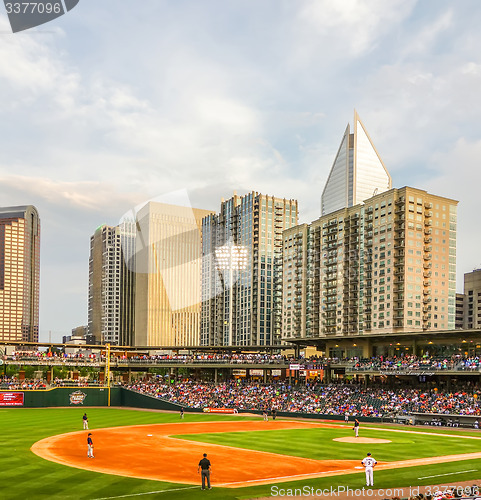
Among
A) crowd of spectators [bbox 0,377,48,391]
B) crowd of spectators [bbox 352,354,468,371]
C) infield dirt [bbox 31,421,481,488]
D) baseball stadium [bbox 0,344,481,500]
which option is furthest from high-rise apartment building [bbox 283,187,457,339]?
infield dirt [bbox 31,421,481,488]

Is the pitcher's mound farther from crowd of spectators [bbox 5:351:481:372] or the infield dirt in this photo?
crowd of spectators [bbox 5:351:481:372]

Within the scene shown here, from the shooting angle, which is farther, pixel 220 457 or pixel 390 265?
pixel 390 265

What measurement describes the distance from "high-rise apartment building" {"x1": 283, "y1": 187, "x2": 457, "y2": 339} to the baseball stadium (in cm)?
3610

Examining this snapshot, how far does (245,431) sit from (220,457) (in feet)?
58.4

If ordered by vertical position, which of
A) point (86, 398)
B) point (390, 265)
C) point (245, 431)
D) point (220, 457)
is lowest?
point (86, 398)

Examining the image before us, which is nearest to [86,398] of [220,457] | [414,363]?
[414,363]

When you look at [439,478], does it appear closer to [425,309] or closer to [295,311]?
[425,309]

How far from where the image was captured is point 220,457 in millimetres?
40438

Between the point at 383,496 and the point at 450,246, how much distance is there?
131572mm

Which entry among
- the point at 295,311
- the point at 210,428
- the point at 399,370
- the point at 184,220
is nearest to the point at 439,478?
the point at 210,428

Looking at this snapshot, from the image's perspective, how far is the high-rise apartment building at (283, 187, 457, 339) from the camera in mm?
142250

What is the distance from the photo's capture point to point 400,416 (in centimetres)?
6700

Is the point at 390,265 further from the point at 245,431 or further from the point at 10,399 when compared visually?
the point at 245,431

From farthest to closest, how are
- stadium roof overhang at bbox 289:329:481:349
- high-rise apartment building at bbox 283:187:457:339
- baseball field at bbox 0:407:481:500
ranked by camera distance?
high-rise apartment building at bbox 283:187:457:339
stadium roof overhang at bbox 289:329:481:349
baseball field at bbox 0:407:481:500
